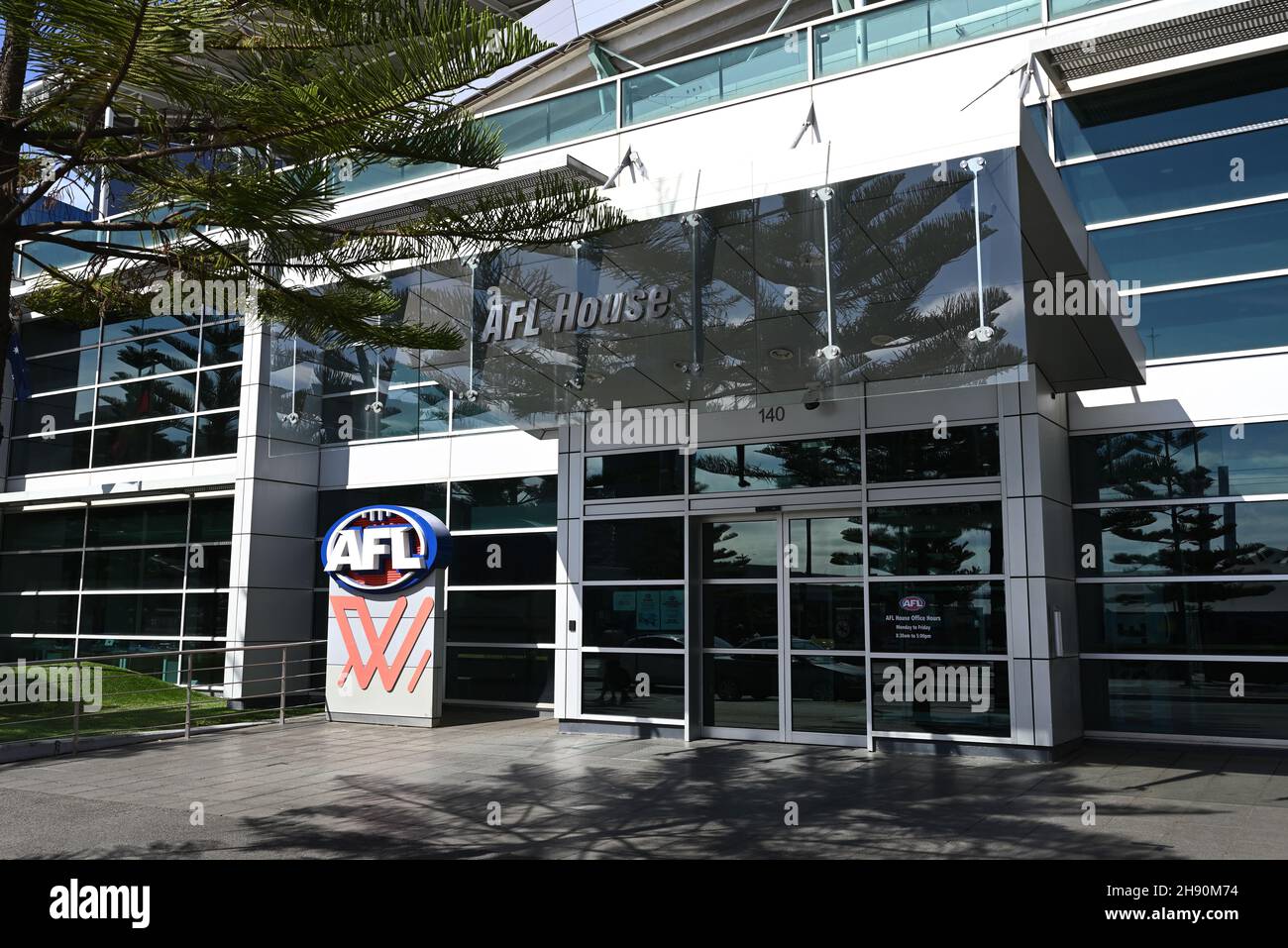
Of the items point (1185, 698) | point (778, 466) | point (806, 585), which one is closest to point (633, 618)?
point (806, 585)

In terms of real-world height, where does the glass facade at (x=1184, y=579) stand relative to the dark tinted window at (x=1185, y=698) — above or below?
above

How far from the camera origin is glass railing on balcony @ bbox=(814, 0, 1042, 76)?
12602 mm

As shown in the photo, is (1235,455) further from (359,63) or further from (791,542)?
(359,63)

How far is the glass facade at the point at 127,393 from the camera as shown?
697 inches

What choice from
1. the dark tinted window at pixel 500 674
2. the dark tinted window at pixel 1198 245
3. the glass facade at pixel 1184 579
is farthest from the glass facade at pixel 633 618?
the dark tinted window at pixel 1198 245

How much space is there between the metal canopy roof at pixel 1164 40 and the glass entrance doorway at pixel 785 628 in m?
5.94

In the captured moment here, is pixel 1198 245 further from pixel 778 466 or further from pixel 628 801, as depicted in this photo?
pixel 628 801

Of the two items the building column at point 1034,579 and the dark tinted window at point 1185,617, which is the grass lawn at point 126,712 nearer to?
the building column at point 1034,579

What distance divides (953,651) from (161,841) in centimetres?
717

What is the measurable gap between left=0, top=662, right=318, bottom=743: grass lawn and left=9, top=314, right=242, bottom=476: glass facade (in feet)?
12.9

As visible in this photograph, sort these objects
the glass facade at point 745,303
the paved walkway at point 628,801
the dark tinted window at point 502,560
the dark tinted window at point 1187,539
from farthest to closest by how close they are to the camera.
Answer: the dark tinted window at point 502,560 < the dark tinted window at point 1187,539 < the glass facade at point 745,303 < the paved walkway at point 628,801

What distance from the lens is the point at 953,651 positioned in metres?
10.2

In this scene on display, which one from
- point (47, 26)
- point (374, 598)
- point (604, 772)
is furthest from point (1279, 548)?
point (47, 26)

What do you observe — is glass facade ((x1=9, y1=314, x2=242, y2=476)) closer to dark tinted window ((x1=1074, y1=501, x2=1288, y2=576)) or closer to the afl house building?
the afl house building
